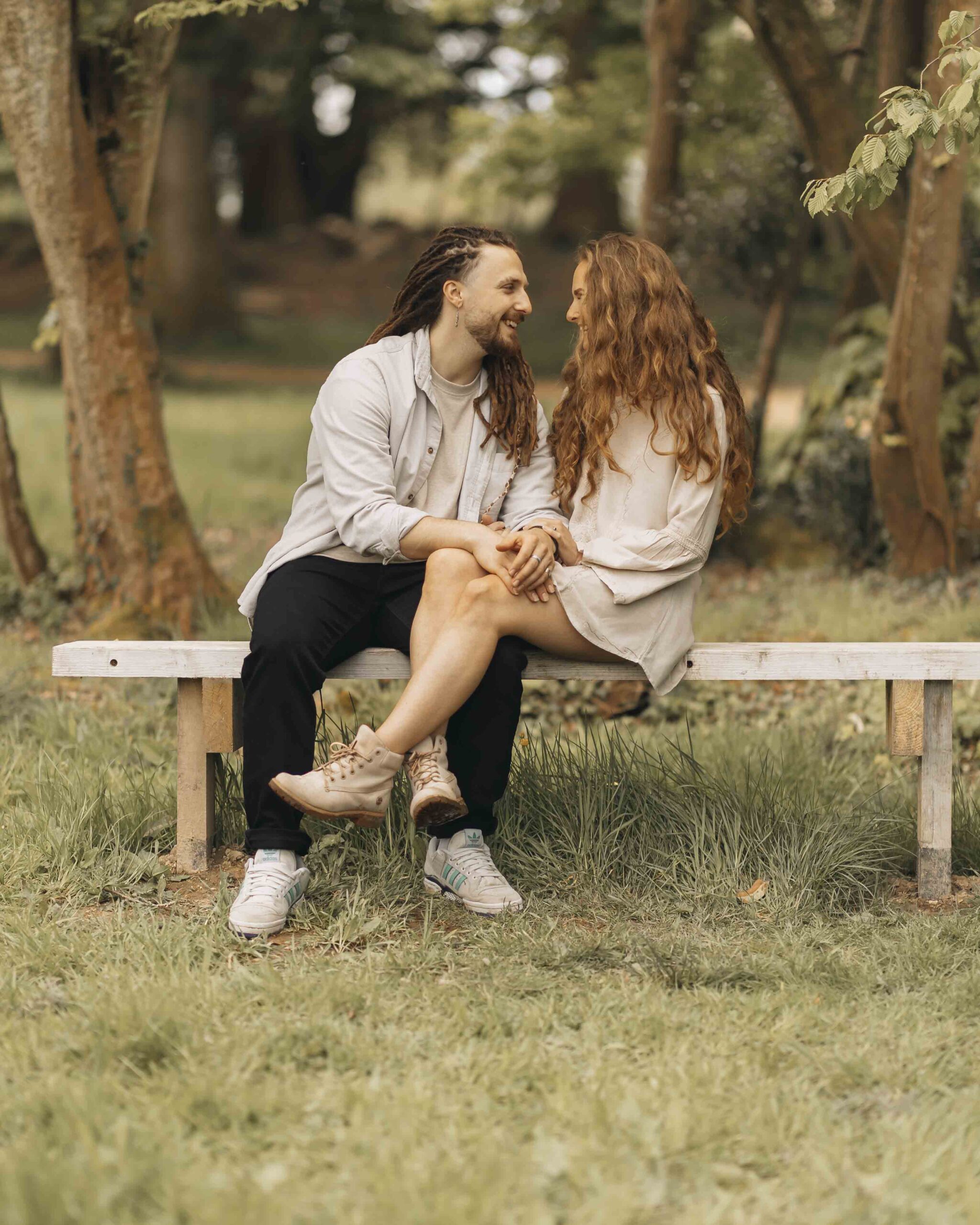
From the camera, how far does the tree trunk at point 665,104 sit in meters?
9.38

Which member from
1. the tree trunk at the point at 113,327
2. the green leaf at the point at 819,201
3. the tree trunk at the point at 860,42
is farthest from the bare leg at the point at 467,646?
the tree trunk at the point at 860,42

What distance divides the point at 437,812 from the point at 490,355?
132 cm

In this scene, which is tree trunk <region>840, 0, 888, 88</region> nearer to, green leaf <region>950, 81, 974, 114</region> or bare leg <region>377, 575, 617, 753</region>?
green leaf <region>950, 81, 974, 114</region>

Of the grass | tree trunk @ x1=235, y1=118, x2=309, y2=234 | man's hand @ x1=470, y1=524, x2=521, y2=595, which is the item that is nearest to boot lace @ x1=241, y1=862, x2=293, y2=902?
the grass

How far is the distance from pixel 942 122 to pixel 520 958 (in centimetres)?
216

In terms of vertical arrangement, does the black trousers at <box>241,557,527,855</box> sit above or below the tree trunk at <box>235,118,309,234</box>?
below

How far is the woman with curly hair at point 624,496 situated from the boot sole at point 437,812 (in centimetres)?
17

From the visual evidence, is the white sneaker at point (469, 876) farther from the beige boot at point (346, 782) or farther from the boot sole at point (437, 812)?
the beige boot at point (346, 782)

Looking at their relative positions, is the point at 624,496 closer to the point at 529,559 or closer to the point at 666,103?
the point at 529,559

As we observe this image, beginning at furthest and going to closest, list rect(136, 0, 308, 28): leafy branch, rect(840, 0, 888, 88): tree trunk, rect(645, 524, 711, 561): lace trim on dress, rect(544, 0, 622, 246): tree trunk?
rect(544, 0, 622, 246): tree trunk, rect(840, 0, 888, 88): tree trunk, rect(136, 0, 308, 28): leafy branch, rect(645, 524, 711, 561): lace trim on dress

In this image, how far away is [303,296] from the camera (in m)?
25.2

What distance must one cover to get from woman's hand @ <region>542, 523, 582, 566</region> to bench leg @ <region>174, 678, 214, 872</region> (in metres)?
1.03

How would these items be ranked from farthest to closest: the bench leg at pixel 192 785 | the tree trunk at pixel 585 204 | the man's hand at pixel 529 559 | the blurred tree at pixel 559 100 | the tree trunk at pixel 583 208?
1. the tree trunk at pixel 583 208
2. the tree trunk at pixel 585 204
3. the blurred tree at pixel 559 100
4. the bench leg at pixel 192 785
5. the man's hand at pixel 529 559

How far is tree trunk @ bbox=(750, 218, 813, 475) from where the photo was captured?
371 inches
